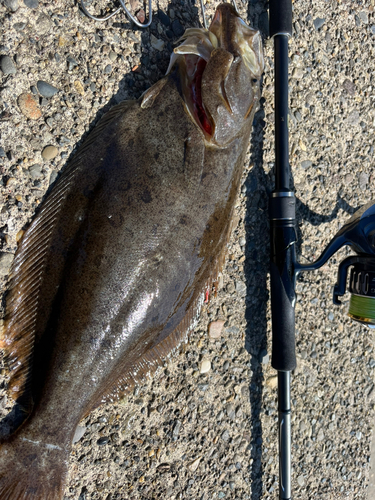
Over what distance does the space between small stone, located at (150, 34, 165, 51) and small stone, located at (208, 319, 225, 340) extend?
4.75 feet

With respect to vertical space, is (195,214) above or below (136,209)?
below

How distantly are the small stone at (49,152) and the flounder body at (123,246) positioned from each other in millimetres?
116

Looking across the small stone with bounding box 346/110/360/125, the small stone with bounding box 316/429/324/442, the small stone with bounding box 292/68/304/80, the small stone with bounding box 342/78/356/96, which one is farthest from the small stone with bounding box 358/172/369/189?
the small stone with bounding box 316/429/324/442

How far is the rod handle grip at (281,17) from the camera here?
Result: 2.07m

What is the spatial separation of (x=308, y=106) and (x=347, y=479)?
2389mm

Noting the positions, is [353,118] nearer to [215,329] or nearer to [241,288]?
[241,288]

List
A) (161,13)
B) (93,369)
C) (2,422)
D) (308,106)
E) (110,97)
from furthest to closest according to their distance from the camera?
(308,106)
(161,13)
(110,97)
(2,422)
(93,369)

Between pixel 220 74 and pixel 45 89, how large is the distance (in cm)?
78

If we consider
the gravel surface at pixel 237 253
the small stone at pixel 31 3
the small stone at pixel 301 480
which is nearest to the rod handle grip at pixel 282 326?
the gravel surface at pixel 237 253

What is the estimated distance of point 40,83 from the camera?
69.6 inches

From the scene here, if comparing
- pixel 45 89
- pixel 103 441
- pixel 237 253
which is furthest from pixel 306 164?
pixel 103 441

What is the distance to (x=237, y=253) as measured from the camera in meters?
2.25

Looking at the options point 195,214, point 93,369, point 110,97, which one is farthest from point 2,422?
point 110,97

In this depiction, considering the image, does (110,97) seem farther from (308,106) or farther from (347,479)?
(347,479)
